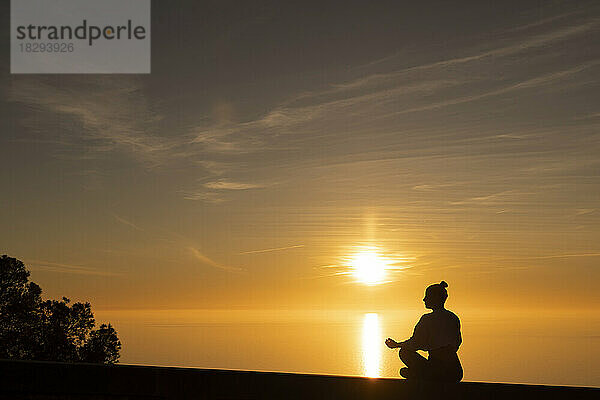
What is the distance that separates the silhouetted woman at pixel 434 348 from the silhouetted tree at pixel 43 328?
1070 inches

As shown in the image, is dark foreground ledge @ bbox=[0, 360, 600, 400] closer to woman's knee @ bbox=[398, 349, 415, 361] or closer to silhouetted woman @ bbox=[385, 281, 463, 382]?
silhouetted woman @ bbox=[385, 281, 463, 382]

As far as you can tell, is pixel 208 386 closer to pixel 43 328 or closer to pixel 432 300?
pixel 432 300

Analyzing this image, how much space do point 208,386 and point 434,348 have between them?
248 centimetres

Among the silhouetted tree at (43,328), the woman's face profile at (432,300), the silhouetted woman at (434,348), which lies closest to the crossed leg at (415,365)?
the silhouetted woman at (434,348)

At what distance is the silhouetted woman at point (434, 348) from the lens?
5672 millimetres

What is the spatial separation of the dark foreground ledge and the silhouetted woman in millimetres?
1864

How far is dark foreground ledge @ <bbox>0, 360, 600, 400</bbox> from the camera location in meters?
3.78

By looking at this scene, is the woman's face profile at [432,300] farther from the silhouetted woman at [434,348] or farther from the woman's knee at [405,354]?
the woman's knee at [405,354]

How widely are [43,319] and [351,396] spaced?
3258 cm

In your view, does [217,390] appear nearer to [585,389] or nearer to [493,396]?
[493,396]

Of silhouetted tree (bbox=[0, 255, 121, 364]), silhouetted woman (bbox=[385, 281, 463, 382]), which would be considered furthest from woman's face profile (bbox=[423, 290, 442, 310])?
silhouetted tree (bbox=[0, 255, 121, 364])

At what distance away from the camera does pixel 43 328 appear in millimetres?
33125

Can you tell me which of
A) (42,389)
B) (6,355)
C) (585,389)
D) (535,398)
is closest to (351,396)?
(535,398)

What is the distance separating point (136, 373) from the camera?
4.11 meters
